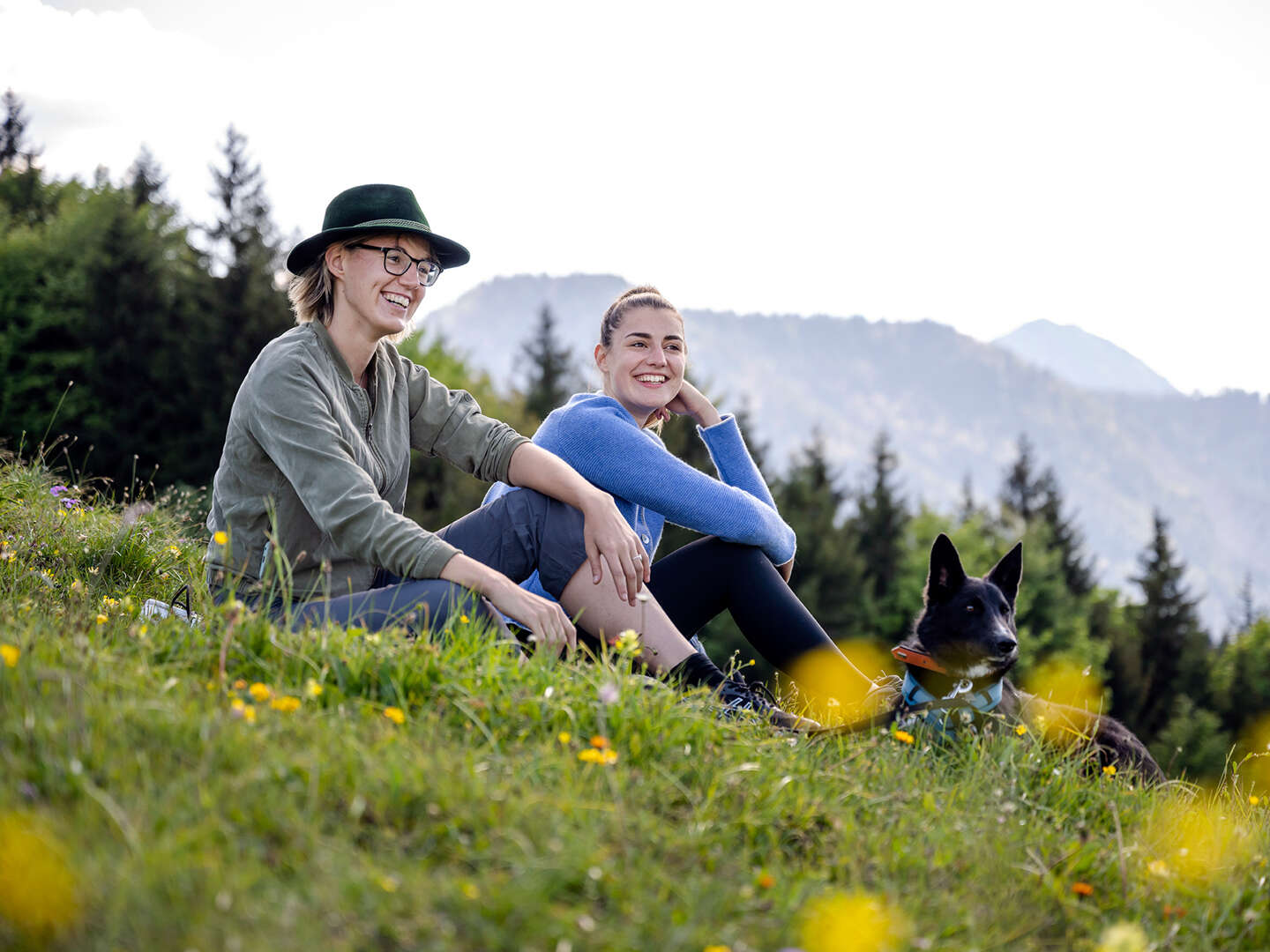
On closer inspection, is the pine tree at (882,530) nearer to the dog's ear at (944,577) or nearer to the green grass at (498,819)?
the dog's ear at (944,577)

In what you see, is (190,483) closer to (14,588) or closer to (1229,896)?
(14,588)

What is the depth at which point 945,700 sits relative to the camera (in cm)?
357

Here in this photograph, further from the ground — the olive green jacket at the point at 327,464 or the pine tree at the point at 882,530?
the olive green jacket at the point at 327,464

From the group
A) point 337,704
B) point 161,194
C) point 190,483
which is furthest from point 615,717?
point 161,194

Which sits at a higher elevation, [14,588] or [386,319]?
[386,319]

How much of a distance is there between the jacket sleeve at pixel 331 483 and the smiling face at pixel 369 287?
45 cm

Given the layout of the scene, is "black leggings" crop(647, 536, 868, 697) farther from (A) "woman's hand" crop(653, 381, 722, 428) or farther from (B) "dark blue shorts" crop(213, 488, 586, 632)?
(A) "woman's hand" crop(653, 381, 722, 428)

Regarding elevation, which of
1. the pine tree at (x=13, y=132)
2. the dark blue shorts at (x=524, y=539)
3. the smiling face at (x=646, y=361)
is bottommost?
the dark blue shorts at (x=524, y=539)

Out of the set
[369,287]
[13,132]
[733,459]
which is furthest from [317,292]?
[13,132]

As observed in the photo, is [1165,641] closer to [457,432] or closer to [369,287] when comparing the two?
[457,432]

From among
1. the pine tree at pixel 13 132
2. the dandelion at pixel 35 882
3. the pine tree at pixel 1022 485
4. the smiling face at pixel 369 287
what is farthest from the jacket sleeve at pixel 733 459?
the pine tree at pixel 13 132

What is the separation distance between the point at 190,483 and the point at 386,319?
Answer: 32645 millimetres

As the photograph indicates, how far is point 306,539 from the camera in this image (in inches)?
141

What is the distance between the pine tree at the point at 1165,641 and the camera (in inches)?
1630
